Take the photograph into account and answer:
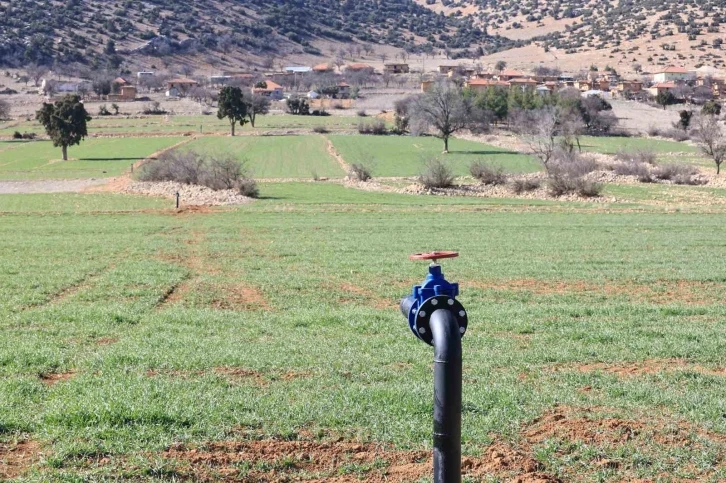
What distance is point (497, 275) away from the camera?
2094 cm

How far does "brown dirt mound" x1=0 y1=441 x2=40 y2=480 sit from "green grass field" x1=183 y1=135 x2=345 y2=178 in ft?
201

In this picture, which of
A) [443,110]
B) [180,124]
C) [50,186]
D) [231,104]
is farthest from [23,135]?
[443,110]

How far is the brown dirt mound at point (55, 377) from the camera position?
9789mm

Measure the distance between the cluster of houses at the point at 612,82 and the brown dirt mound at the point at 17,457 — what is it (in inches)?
5510

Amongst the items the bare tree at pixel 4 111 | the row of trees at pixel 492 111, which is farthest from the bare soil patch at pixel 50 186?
the bare tree at pixel 4 111

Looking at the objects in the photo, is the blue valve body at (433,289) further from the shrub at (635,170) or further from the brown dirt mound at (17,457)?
the shrub at (635,170)

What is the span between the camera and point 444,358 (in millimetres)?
4930

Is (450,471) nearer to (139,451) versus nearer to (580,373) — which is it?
(139,451)

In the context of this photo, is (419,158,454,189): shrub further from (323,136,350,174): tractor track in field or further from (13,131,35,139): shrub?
(13,131,35,139): shrub

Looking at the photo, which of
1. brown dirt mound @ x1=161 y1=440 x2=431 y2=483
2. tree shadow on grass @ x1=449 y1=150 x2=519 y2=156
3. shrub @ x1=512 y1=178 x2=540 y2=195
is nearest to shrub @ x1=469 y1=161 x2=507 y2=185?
shrub @ x1=512 y1=178 x2=540 y2=195

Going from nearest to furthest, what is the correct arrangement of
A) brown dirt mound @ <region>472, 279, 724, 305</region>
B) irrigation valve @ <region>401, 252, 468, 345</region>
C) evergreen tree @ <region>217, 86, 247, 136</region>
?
irrigation valve @ <region>401, 252, 468, 345</region> → brown dirt mound @ <region>472, 279, 724, 305</region> → evergreen tree @ <region>217, 86, 247, 136</region>

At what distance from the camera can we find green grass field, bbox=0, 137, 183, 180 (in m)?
72.9

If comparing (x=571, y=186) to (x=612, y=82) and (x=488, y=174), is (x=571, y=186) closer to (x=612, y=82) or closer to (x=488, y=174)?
(x=488, y=174)

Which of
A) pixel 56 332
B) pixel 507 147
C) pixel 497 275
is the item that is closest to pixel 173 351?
pixel 56 332
